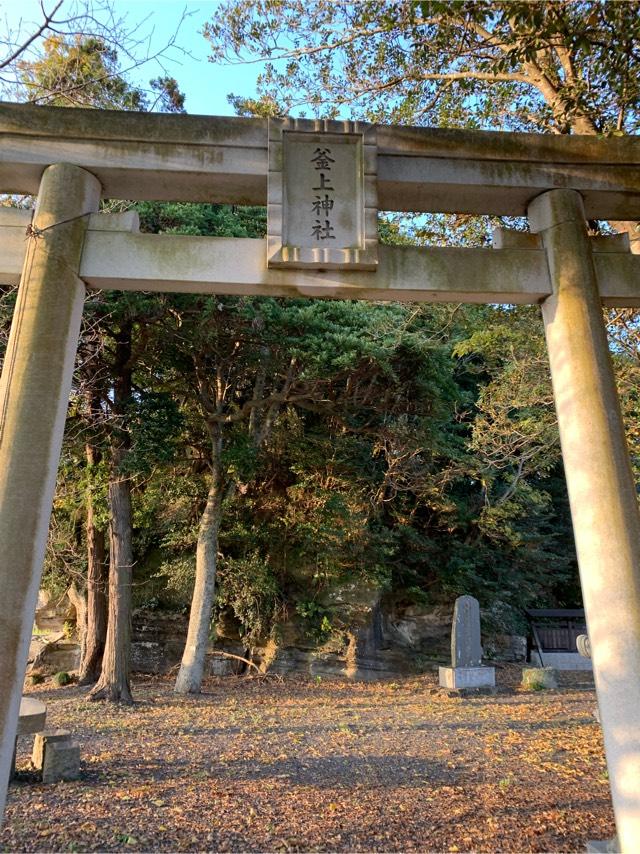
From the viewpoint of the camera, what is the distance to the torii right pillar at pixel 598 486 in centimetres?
324

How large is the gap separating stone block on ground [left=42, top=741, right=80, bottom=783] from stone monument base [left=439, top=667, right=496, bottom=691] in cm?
860

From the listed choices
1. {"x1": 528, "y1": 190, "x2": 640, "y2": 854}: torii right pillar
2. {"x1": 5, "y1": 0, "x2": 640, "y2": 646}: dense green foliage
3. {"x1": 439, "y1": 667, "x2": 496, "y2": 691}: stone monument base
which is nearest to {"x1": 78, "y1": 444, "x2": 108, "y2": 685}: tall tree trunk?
{"x1": 5, "y1": 0, "x2": 640, "y2": 646}: dense green foliage

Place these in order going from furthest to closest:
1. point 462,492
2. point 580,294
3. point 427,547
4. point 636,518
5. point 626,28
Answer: point 462,492 < point 427,547 < point 626,28 < point 580,294 < point 636,518

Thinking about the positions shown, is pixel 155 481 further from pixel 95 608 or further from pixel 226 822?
pixel 226 822

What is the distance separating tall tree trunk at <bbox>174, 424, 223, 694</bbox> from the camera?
1121 cm

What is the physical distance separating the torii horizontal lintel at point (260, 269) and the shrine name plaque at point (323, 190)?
0.39ft

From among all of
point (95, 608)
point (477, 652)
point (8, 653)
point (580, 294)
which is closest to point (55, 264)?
point (8, 653)

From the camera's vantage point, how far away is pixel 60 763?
17.3 feet

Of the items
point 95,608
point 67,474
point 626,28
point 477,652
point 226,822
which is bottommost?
point 226,822

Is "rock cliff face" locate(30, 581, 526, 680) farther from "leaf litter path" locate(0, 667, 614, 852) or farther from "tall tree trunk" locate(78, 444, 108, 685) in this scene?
"leaf litter path" locate(0, 667, 614, 852)

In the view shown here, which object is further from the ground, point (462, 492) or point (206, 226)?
point (206, 226)

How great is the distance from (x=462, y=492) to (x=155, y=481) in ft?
28.3

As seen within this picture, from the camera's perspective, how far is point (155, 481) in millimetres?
12695

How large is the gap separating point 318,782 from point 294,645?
872cm
